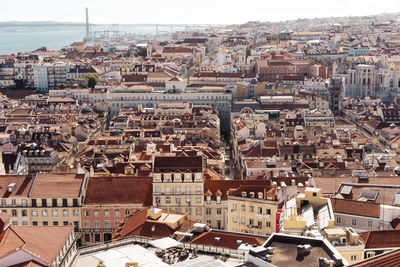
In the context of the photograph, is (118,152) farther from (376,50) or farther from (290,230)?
(376,50)

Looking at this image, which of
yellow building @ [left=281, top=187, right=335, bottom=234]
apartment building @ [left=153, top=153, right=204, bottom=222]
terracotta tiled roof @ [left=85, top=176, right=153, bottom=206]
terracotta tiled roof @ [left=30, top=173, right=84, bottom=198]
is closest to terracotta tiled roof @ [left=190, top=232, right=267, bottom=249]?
yellow building @ [left=281, top=187, right=335, bottom=234]

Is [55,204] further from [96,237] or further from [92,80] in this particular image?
[92,80]

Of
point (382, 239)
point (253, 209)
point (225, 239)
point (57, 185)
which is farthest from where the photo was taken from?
point (57, 185)

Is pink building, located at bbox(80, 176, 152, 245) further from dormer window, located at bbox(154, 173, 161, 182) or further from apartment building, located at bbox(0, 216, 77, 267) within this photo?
apartment building, located at bbox(0, 216, 77, 267)

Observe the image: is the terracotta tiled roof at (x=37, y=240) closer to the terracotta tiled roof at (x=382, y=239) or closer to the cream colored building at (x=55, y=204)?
the cream colored building at (x=55, y=204)

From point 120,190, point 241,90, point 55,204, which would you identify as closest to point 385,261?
point 120,190
